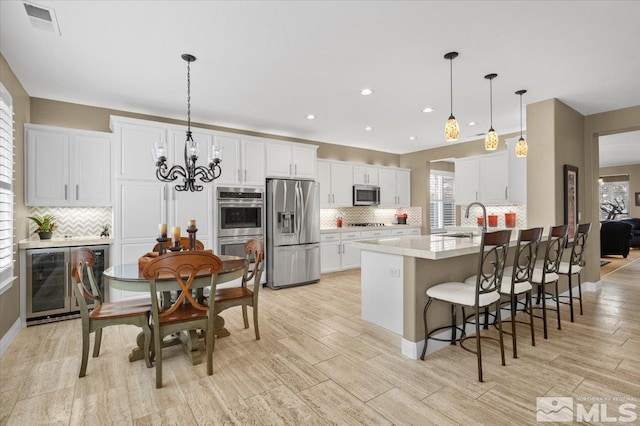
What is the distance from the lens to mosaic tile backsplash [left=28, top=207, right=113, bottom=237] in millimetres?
4114

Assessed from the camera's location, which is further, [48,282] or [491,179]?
[491,179]

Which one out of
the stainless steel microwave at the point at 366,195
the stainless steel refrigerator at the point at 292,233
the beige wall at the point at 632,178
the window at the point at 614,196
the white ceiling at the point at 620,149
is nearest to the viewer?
the stainless steel refrigerator at the point at 292,233

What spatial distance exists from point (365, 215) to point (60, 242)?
5669 millimetres

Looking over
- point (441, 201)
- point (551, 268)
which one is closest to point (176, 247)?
point (551, 268)

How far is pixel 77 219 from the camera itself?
14.1 feet

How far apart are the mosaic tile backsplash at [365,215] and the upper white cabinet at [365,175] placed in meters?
0.65

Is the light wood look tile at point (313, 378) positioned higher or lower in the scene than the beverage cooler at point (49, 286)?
lower

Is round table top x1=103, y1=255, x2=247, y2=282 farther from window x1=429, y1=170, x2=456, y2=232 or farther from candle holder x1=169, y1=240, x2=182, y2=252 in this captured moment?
window x1=429, y1=170, x2=456, y2=232

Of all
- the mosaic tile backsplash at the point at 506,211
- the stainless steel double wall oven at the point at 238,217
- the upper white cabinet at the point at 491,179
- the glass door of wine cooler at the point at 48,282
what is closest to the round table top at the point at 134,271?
the glass door of wine cooler at the point at 48,282

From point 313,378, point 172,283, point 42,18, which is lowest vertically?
point 313,378

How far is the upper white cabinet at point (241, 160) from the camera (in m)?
4.94

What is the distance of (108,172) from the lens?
4.21 m

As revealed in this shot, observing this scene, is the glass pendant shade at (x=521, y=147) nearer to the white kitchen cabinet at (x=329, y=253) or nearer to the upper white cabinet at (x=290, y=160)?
the upper white cabinet at (x=290, y=160)

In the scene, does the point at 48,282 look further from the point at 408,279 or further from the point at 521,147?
the point at 521,147
